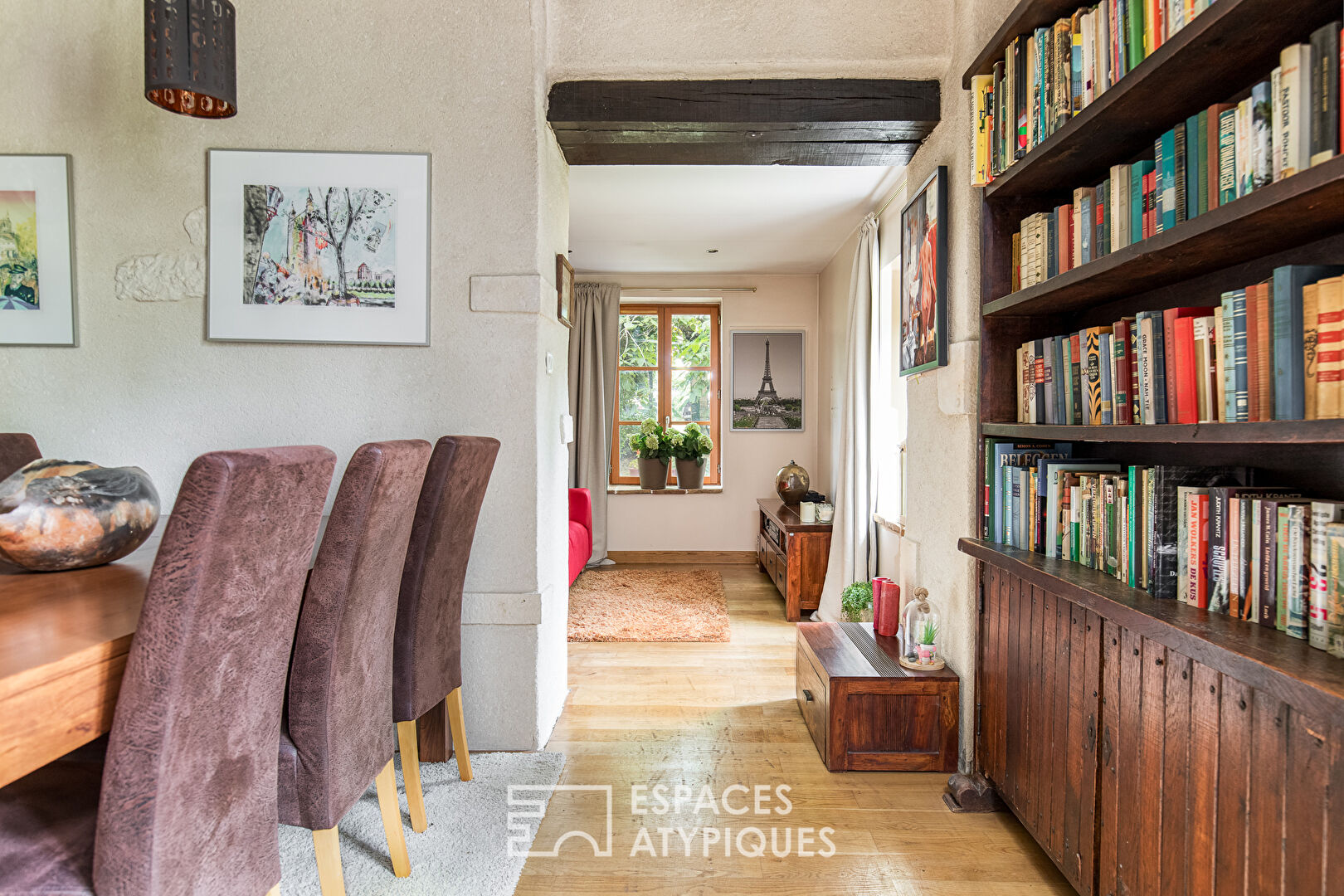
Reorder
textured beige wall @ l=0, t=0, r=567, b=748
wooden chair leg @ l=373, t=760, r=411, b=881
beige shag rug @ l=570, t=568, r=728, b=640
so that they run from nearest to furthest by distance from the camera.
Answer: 1. wooden chair leg @ l=373, t=760, r=411, b=881
2. textured beige wall @ l=0, t=0, r=567, b=748
3. beige shag rug @ l=570, t=568, r=728, b=640

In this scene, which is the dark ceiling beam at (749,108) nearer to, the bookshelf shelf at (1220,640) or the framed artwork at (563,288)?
the framed artwork at (563,288)

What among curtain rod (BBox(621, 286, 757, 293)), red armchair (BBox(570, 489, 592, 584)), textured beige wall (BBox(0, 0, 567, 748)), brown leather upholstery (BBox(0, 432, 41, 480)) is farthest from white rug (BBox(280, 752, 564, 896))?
curtain rod (BBox(621, 286, 757, 293))

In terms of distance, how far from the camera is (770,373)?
6035 millimetres

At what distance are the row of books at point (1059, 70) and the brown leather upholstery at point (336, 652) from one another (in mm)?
1653

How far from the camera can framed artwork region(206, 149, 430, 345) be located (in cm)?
240

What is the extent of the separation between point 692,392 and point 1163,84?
492 centimetres

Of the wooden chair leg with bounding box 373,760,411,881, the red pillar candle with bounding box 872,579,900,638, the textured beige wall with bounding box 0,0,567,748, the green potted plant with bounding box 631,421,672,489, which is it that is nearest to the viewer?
the wooden chair leg with bounding box 373,760,411,881

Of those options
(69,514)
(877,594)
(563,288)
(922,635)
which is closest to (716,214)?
(563,288)

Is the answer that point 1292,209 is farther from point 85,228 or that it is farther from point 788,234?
point 788,234

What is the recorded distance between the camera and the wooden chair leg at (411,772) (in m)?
1.81

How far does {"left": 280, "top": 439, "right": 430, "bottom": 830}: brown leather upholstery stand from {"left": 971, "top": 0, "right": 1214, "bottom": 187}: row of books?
Result: 1653mm

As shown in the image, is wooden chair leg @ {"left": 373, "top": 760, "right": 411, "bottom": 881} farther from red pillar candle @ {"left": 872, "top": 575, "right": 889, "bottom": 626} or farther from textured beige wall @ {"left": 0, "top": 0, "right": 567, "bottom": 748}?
red pillar candle @ {"left": 872, "top": 575, "right": 889, "bottom": 626}

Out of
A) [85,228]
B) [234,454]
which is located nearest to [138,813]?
[234,454]

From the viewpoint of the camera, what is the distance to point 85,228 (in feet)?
8.00
